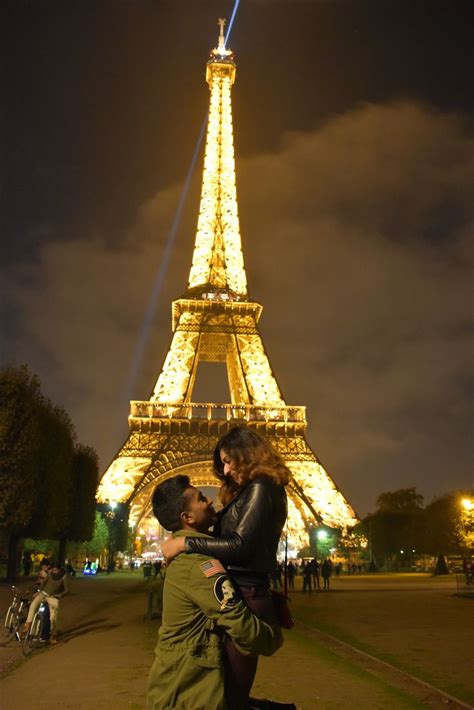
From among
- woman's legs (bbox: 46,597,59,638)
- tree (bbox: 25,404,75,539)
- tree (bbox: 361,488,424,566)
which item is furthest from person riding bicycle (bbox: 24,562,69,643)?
tree (bbox: 361,488,424,566)

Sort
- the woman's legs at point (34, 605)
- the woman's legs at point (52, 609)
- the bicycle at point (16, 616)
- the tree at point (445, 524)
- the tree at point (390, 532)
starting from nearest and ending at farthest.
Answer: the woman's legs at point (34, 605) → the woman's legs at point (52, 609) → the bicycle at point (16, 616) → the tree at point (445, 524) → the tree at point (390, 532)

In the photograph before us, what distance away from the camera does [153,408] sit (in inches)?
2105

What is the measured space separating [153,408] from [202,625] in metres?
50.7

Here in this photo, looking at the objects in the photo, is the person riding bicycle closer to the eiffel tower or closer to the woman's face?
the woman's face

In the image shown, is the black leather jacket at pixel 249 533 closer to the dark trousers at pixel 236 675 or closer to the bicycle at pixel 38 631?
the dark trousers at pixel 236 675

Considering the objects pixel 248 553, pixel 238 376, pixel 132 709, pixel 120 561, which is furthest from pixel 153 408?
pixel 248 553

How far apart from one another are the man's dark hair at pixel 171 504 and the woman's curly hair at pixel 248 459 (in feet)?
1.35

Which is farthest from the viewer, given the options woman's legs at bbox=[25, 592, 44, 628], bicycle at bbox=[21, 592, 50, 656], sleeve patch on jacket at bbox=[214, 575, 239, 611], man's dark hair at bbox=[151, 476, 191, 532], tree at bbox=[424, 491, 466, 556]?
tree at bbox=[424, 491, 466, 556]

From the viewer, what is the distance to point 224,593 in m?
3.06

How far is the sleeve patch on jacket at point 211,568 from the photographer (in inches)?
123

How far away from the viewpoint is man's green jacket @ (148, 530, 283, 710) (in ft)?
10.0

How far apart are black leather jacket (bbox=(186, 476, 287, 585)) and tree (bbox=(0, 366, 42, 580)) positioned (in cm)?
2837

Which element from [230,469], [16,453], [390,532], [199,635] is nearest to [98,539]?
[16,453]

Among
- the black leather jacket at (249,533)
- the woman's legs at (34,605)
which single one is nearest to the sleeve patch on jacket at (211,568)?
the black leather jacket at (249,533)
